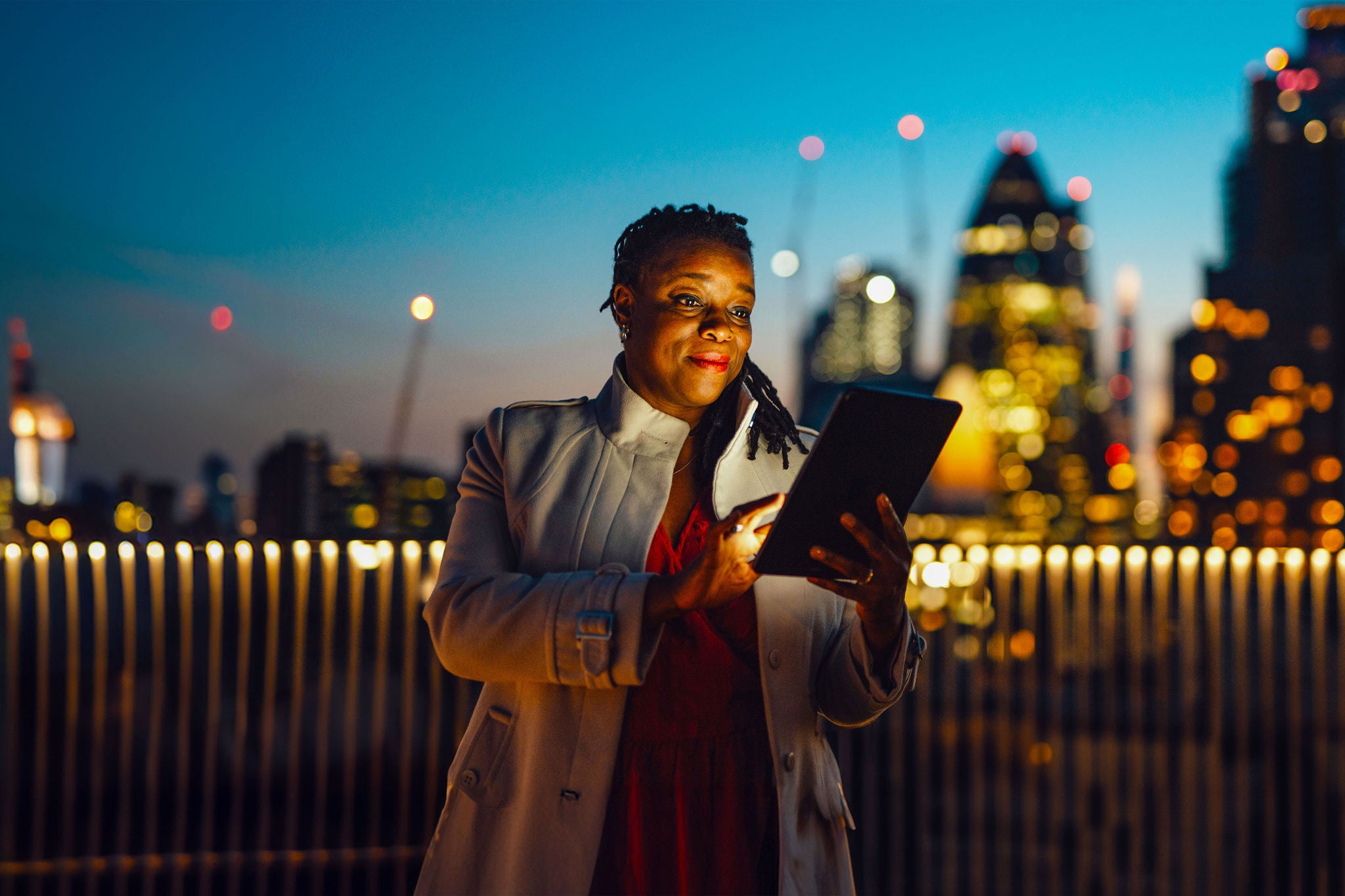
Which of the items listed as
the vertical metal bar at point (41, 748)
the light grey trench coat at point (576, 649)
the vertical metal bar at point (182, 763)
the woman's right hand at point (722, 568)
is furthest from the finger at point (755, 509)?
the vertical metal bar at point (41, 748)

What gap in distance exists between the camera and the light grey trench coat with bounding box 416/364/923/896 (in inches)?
62.0

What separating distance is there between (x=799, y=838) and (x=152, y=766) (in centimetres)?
389

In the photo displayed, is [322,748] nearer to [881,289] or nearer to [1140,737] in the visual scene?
[881,289]

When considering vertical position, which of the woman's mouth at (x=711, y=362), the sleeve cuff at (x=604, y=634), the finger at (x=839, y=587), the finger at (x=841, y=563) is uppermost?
the woman's mouth at (x=711, y=362)

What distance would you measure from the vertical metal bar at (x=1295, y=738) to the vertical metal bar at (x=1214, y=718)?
10.9 inches

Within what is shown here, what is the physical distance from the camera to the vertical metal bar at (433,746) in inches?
188

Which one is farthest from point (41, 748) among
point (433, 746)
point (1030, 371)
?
point (1030, 371)

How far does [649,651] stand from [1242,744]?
447 cm

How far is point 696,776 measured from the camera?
1.69 m

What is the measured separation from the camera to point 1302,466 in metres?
81.8

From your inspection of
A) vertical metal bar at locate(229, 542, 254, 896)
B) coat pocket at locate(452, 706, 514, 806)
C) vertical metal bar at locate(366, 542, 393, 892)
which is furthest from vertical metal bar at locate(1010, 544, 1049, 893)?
coat pocket at locate(452, 706, 514, 806)

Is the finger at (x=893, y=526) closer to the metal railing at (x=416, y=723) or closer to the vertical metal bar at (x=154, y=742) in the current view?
the metal railing at (x=416, y=723)

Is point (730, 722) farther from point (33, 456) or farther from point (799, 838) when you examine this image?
point (33, 456)

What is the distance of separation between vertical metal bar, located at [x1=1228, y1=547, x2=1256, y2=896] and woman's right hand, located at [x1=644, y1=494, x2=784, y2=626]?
415cm
